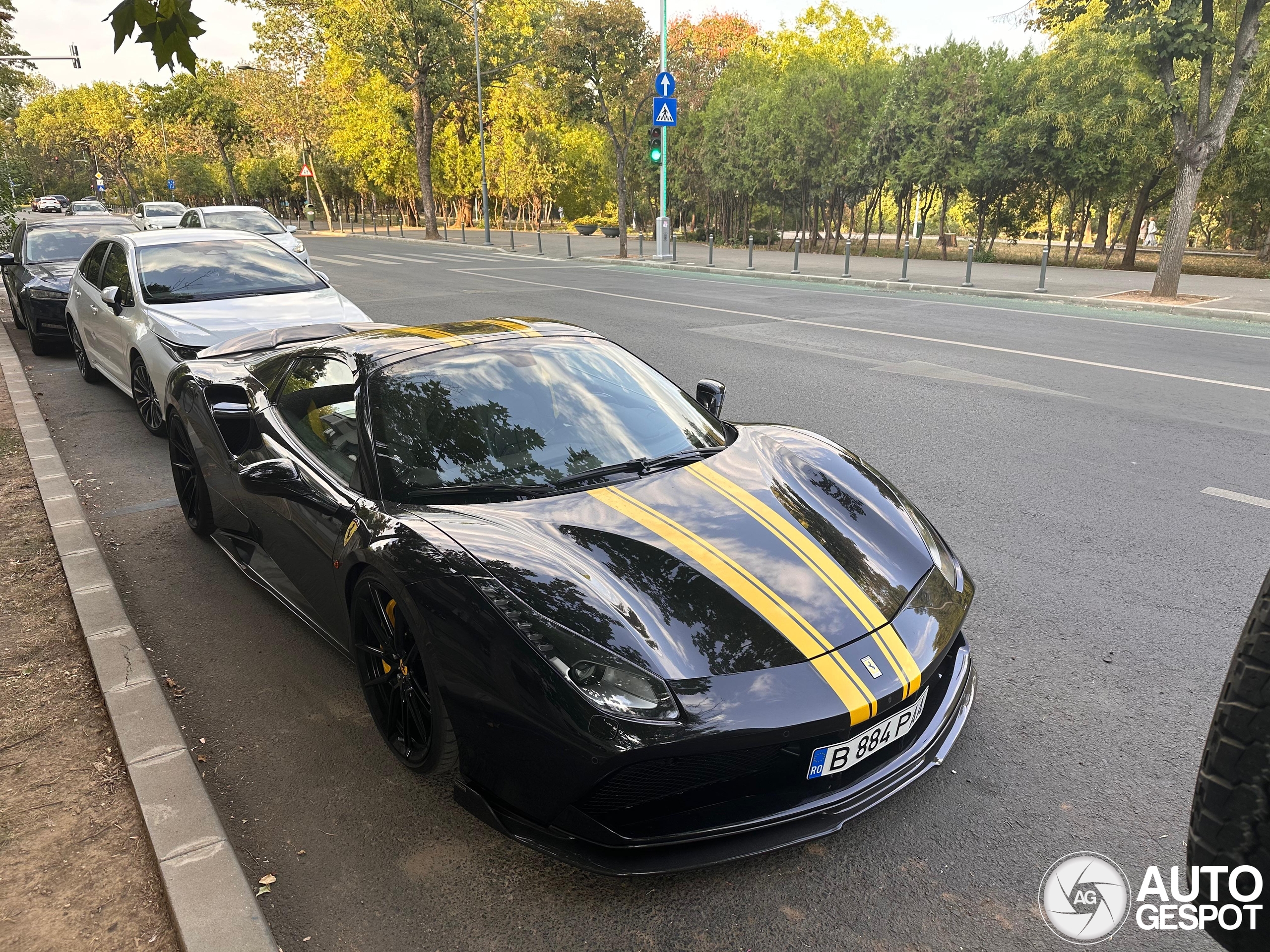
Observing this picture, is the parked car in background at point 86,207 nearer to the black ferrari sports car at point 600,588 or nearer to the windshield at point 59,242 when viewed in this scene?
the windshield at point 59,242

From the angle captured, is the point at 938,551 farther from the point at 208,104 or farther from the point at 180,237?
the point at 208,104

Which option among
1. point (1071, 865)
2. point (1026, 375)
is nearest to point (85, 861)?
point (1071, 865)

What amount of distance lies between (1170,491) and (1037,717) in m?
3.09

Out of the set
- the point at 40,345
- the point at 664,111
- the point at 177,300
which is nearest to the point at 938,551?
the point at 177,300

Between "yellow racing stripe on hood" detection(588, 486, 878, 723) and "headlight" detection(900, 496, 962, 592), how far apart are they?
2.42ft

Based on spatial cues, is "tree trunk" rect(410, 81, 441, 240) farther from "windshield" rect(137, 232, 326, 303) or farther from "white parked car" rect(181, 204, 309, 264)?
"windshield" rect(137, 232, 326, 303)

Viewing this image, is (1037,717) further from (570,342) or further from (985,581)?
(570,342)

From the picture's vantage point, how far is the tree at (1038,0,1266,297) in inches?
563

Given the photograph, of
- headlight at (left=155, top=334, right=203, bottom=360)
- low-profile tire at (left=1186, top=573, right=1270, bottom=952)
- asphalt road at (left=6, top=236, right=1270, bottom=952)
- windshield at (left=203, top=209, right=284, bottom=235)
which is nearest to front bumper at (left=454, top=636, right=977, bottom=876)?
asphalt road at (left=6, top=236, right=1270, bottom=952)

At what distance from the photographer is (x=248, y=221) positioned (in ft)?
62.6

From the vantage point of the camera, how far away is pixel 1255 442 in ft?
22.1

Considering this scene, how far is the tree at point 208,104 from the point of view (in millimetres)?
59188

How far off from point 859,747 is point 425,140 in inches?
1790

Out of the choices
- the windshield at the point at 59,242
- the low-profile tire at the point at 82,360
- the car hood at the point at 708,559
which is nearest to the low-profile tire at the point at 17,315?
the windshield at the point at 59,242
